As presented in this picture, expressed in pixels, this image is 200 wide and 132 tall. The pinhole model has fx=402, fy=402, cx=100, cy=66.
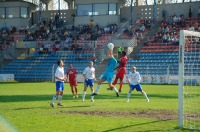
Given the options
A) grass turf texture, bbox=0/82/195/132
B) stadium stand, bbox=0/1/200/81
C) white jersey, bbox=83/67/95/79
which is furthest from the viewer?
stadium stand, bbox=0/1/200/81

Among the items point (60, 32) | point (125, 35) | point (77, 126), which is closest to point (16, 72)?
point (60, 32)

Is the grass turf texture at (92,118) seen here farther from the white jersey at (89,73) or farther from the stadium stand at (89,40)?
the stadium stand at (89,40)

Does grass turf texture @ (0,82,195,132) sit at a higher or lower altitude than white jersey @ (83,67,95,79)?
lower

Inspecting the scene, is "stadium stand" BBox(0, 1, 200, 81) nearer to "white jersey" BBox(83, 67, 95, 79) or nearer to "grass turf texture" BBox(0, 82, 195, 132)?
"white jersey" BBox(83, 67, 95, 79)

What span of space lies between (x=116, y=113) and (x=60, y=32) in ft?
130

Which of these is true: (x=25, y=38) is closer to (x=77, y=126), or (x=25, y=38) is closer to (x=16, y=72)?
(x=16, y=72)

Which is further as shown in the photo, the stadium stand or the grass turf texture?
the stadium stand

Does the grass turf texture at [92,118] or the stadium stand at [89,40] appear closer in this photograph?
the grass turf texture at [92,118]

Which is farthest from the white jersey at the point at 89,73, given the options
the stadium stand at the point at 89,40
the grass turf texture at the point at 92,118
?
the stadium stand at the point at 89,40

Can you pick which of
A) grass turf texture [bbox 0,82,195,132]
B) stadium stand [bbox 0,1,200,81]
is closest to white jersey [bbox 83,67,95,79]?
grass turf texture [bbox 0,82,195,132]

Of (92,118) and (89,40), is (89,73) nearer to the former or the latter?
(92,118)

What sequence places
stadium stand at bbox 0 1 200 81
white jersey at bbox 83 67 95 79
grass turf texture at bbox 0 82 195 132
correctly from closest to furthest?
1. grass turf texture at bbox 0 82 195 132
2. white jersey at bbox 83 67 95 79
3. stadium stand at bbox 0 1 200 81

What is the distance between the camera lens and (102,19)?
53594mm

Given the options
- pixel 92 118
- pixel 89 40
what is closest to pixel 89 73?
pixel 92 118
